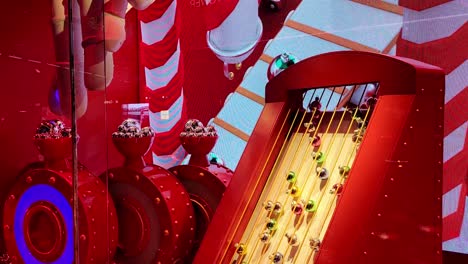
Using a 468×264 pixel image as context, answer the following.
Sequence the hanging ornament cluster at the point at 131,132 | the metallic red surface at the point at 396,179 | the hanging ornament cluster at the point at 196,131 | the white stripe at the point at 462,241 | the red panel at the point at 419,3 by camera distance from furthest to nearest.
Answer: the hanging ornament cluster at the point at 196,131 → the hanging ornament cluster at the point at 131,132 → the red panel at the point at 419,3 → the white stripe at the point at 462,241 → the metallic red surface at the point at 396,179

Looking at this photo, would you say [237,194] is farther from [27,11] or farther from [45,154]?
[27,11]

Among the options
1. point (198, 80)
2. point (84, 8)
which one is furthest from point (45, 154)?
point (198, 80)

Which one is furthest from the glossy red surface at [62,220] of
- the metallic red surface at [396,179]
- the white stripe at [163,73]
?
the white stripe at [163,73]

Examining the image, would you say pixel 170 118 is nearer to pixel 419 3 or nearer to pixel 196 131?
pixel 196 131

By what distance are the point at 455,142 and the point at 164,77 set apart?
2.07 metres

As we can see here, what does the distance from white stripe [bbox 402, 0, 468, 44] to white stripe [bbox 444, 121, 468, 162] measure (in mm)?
446

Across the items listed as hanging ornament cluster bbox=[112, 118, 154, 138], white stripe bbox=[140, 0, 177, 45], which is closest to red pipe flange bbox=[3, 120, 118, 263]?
hanging ornament cluster bbox=[112, 118, 154, 138]

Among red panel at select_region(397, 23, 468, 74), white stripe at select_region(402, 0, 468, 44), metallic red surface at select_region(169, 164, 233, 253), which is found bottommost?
metallic red surface at select_region(169, 164, 233, 253)

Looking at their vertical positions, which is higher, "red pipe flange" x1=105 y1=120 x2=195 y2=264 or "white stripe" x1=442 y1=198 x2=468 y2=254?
"white stripe" x1=442 y1=198 x2=468 y2=254

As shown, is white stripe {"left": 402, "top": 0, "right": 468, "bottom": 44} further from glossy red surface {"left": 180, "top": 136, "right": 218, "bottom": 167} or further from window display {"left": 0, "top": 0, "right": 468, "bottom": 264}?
glossy red surface {"left": 180, "top": 136, "right": 218, "bottom": 167}

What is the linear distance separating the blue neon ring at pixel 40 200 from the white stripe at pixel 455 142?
1.77m

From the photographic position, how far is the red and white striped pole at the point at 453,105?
215 centimetres

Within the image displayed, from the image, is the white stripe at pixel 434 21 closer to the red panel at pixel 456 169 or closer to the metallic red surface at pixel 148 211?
the red panel at pixel 456 169

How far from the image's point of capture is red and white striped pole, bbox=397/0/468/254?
2146 mm
